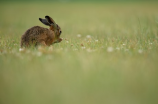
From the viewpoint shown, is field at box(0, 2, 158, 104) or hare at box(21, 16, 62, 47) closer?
field at box(0, 2, 158, 104)

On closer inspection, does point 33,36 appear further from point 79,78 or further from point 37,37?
point 79,78

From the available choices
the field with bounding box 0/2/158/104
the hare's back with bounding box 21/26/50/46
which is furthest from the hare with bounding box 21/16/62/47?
the field with bounding box 0/2/158/104

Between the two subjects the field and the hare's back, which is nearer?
the field

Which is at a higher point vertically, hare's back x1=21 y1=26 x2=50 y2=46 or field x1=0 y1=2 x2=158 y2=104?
hare's back x1=21 y1=26 x2=50 y2=46

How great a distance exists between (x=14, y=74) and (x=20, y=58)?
0.81m

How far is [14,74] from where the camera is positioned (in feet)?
12.3

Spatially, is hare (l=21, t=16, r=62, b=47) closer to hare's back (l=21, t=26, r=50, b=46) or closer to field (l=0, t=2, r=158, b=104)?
hare's back (l=21, t=26, r=50, b=46)

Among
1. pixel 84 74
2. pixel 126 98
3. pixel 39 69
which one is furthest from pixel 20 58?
pixel 126 98

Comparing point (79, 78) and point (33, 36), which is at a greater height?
point (33, 36)

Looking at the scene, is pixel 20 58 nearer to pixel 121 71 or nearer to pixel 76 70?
pixel 76 70

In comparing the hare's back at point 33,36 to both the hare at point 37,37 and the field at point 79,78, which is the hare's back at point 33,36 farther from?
the field at point 79,78

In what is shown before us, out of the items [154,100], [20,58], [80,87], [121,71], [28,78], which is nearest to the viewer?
[154,100]

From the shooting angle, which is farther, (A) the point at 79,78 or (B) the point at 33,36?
(B) the point at 33,36

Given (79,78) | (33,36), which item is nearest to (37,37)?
(33,36)
